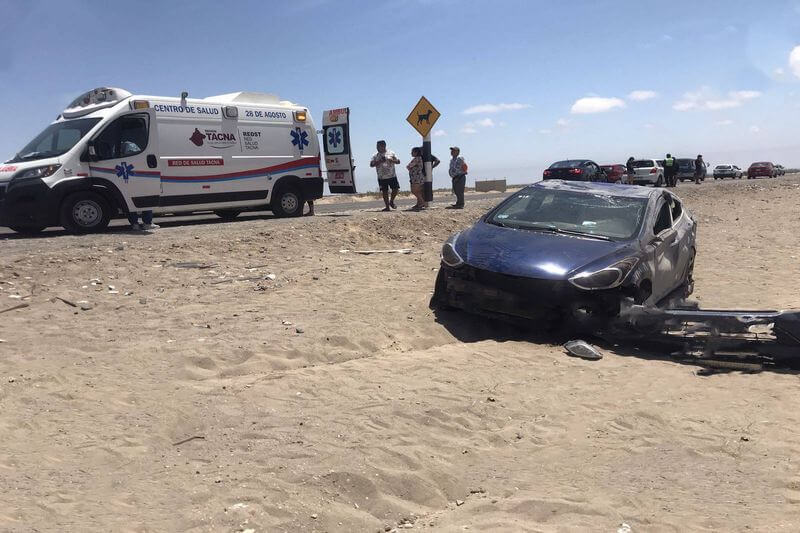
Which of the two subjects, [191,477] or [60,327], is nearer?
[191,477]

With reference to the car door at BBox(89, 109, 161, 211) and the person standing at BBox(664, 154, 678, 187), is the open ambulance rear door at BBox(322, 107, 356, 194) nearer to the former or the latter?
the car door at BBox(89, 109, 161, 211)

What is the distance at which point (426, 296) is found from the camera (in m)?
8.27

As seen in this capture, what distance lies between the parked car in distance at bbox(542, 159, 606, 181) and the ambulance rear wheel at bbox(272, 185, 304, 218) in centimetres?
1649

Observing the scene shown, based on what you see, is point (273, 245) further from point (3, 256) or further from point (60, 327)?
point (60, 327)

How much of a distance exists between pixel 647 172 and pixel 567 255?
119 feet

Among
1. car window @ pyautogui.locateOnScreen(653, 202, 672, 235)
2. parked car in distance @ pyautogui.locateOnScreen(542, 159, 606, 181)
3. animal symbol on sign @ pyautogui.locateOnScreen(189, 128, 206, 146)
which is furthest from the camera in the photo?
parked car in distance @ pyautogui.locateOnScreen(542, 159, 606, 181)

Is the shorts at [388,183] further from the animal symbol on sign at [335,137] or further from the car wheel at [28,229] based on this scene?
the car wheel at [28,229]

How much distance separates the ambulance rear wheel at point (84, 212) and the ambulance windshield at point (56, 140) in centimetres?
90

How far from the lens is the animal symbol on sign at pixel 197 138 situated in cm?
1426

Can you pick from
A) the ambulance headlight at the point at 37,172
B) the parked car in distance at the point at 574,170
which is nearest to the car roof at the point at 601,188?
the ambulance headlight at the point at 37,172

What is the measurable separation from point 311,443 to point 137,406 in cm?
133

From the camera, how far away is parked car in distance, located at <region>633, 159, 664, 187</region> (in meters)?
40.1

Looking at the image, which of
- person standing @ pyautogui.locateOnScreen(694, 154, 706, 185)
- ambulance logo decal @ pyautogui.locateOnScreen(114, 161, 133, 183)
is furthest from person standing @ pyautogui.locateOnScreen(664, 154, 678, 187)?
ambulance logo decal @ pyautogui.locateOnScreen(114, 161, 133, 183)

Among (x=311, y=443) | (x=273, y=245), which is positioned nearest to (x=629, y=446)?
(x=311, y=443)
